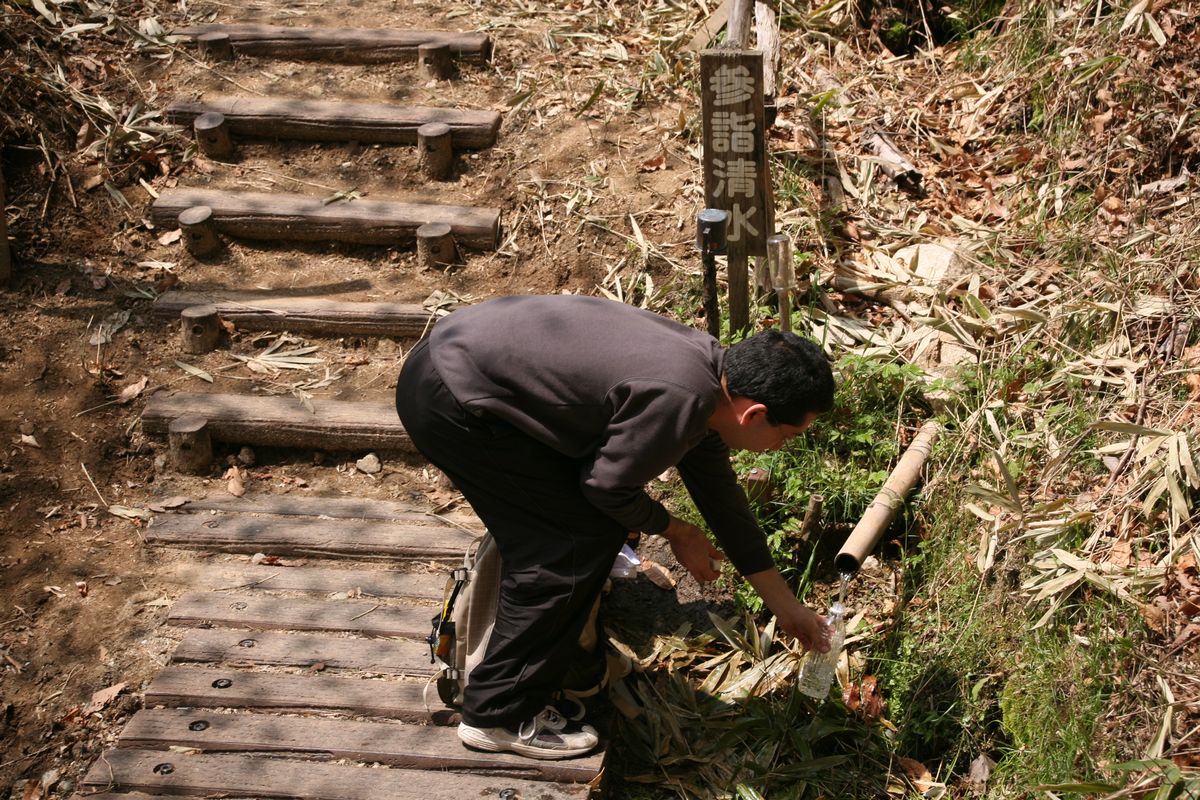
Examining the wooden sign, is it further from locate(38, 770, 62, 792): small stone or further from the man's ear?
locate(38, 770, 62, 792): small stone

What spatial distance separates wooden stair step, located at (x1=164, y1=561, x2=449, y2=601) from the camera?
4.38 meters

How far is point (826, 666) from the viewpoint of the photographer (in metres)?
3.94

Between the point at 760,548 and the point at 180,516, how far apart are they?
2.65 meters

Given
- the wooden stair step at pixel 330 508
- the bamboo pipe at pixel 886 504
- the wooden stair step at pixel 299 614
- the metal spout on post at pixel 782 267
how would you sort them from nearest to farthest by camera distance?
1. the bamboo pipe at pixel 886 504
2. the wooden stair step at pixel 299 614
3. the metal spout on post at pixel 782 267
4. the wooden stair step at pixel 330 508

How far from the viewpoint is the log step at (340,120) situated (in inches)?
253

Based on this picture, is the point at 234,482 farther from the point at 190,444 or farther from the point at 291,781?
the point at 291,781

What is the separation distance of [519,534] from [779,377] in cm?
94

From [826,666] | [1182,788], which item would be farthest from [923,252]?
[1182,788]

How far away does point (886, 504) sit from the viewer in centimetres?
432

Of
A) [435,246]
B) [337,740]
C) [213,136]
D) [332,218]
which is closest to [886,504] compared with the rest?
[337,740]

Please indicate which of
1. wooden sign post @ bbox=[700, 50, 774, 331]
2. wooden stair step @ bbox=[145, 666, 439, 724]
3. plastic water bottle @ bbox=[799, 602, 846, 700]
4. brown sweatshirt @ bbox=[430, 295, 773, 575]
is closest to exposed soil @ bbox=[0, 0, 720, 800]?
wooden stair step @ bbox=[145, 666, 439, 724]

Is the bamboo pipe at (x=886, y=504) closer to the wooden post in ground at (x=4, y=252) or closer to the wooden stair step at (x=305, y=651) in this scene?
the wooden stair step at (x=305, y=651)

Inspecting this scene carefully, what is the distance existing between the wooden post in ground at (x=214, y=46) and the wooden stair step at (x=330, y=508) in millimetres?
3368

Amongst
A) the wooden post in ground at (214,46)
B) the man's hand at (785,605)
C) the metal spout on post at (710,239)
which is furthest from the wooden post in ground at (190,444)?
the wooden post in ground at (214,46)
